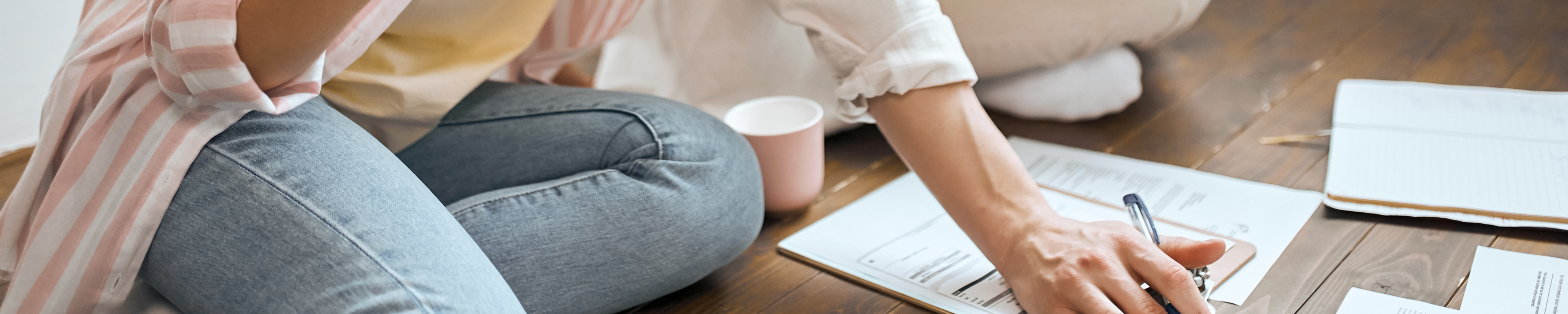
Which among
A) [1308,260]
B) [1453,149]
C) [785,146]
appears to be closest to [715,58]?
[785,146]

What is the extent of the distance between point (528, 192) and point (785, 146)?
25 centimetres

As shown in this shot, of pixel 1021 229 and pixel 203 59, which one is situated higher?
pixel 203 59

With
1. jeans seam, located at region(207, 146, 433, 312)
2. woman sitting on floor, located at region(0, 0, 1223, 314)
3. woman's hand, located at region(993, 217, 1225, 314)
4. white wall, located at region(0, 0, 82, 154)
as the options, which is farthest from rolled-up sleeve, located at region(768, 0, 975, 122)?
white wall, located at region(0, 0, 82, 154)

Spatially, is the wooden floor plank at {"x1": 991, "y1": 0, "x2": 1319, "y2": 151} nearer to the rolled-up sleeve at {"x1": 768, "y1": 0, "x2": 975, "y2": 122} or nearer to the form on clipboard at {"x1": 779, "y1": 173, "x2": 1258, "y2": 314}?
the form on clipboard at {"x1": 779, "y1": 173, "x2": 1258, "y2": 314}

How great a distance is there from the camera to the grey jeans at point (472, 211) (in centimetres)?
51

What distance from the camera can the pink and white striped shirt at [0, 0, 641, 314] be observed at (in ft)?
1.67

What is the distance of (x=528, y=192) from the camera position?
71cm

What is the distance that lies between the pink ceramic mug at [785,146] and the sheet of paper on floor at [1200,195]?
0.23m

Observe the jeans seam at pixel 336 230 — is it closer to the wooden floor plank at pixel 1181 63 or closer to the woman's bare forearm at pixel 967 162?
the woman's bare forearm at pixel 967 162

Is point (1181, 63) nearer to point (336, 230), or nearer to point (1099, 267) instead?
point (1099, 267)

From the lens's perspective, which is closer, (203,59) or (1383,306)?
(203,59)

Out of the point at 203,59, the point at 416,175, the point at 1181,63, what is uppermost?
the point at 203,59

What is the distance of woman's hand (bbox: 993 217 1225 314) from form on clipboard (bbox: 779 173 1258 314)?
6 centimetres

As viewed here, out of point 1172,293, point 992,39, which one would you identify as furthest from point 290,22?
point 992,39
